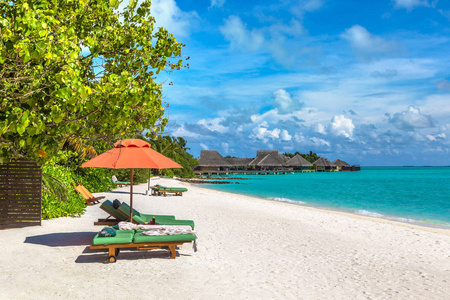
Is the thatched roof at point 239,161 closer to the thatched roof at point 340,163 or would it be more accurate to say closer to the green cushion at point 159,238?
the thatched roof at point 340,163

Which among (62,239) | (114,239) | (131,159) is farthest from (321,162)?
(114,239)

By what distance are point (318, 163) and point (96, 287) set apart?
347ft

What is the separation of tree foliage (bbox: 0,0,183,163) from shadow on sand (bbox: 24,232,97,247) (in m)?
2.20

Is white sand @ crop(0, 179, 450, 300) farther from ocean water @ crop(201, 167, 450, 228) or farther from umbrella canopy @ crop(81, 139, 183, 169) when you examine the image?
ocean water @ crop(201, 167, 450, 228)

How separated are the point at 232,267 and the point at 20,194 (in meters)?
6.13

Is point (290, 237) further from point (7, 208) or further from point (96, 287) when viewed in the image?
point (7, 208)

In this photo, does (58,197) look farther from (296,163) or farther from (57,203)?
(296,163)

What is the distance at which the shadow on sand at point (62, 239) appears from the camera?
7.46 meters

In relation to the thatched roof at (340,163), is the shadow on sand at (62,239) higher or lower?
lower

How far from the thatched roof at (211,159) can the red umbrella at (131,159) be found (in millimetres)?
63846

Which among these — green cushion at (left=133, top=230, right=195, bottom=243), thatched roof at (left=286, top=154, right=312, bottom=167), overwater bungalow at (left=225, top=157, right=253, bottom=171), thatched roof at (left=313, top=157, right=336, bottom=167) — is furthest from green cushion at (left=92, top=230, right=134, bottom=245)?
thatched roof at (left=313, top=157, right=336, bottom=167)

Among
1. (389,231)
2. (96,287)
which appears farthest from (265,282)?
(389,231)

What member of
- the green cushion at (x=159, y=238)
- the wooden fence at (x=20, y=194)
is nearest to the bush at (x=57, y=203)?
the wooden fence at (x=20, y=194)

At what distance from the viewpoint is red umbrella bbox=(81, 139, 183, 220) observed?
6867mm
